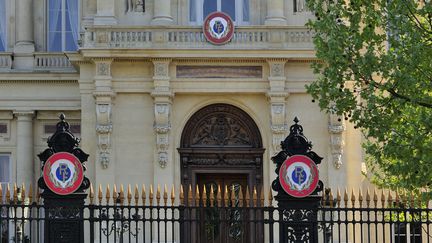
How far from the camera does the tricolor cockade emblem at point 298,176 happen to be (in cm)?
1653

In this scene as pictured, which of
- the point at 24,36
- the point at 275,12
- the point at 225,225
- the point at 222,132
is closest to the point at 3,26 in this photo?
the point at 24,36

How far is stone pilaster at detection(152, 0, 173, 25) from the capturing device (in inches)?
1112

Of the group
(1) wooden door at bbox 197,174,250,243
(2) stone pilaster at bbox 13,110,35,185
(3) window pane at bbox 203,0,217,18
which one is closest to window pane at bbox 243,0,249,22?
(3) window pane at bbox 203,0,217,18

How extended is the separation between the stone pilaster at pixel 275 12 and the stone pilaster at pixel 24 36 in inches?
324

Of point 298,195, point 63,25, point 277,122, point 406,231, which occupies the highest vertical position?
point 63,25

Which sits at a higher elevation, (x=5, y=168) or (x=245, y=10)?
(x=245, y=10)

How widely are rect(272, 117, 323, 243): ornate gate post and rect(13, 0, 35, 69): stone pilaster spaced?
16359 millimetres

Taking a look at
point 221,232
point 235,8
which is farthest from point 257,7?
point 221,232

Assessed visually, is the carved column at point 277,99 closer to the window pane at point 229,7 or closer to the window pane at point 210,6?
the window pane at point 229,7

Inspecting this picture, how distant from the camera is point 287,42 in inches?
1084

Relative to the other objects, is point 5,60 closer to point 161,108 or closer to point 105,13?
point 105,13

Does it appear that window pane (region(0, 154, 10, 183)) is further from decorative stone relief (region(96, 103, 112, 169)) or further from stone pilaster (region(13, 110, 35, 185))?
decorative stone relief (region(96, 103, 112, 169))

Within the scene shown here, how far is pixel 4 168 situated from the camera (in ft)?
100

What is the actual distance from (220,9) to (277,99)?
384 cm
